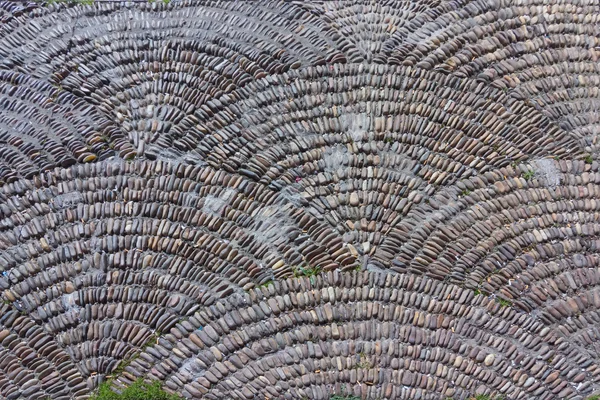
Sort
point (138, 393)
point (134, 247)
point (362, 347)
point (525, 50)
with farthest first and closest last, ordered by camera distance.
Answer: point (525, 50), point (134, 247), point (362, 347), point (138, 393)

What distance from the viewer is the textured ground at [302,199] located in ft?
9.64

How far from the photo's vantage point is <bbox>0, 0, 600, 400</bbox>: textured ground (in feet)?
9.64

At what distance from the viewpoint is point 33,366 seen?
9.46 feet

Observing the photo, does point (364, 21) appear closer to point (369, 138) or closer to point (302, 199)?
point (369, 138)

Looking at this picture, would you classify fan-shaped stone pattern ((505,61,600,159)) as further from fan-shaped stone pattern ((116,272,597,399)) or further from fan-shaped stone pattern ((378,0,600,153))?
fan-shaped stone pattern ((116,272,597,399))

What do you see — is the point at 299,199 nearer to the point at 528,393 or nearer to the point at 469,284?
the point at 469,284

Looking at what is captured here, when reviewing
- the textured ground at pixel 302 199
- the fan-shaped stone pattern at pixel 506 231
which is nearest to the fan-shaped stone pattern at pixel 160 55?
the textured ground at pixel 302 199

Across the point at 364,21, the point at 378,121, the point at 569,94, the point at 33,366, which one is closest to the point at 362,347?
the point at 378,121

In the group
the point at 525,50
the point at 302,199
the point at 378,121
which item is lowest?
the point at 302,199

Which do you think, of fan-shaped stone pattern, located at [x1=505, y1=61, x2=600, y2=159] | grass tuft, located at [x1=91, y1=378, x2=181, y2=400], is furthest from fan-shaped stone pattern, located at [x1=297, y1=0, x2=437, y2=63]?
grass tuft, located at [x1=91, y1=378, x2=181, y2=400]

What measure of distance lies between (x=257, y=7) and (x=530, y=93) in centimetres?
169

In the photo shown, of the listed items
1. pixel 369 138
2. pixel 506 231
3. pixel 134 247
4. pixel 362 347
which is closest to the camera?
pixel 362 347

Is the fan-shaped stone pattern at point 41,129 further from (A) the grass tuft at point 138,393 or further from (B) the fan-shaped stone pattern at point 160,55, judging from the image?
(A) the grass tuft at point 138,393

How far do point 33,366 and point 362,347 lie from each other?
1.41 meters
